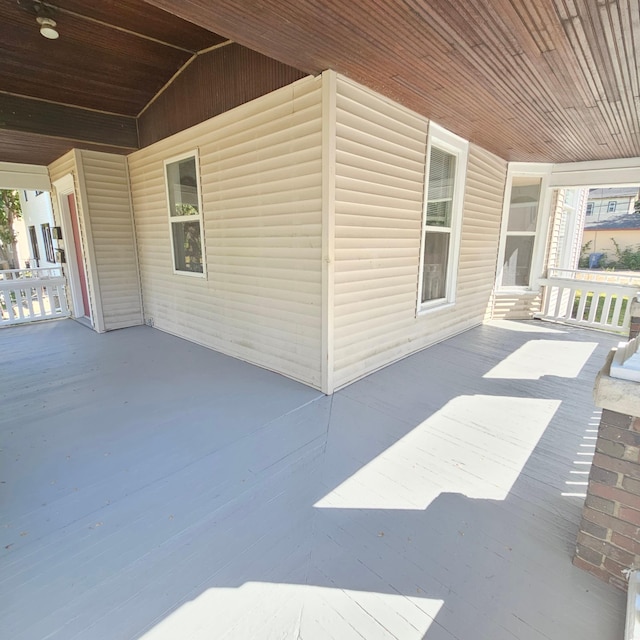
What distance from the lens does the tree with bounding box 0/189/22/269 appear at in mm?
13914

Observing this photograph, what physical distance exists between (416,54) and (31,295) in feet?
22.9

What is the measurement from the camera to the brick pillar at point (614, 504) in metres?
1.32

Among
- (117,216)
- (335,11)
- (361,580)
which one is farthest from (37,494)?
(117,216)

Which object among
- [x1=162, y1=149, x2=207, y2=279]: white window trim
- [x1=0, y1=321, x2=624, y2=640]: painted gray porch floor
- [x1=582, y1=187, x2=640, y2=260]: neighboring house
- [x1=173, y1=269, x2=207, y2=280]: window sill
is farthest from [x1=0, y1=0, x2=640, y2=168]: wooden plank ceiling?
[x1=582, y1=187, x2=640, y2=260]: neighboring house

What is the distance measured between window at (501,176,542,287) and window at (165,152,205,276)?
16.7 feet

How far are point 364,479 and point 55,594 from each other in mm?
1506

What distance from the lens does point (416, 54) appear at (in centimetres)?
246

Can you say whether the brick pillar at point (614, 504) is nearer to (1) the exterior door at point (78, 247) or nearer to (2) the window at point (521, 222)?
(2) the window at point (521, 222)

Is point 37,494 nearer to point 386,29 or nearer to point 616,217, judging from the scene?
point 386,29

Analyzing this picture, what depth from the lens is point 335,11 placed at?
6.36ft

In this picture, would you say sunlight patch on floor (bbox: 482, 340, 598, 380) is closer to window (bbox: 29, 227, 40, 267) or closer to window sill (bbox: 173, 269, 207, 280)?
window sill (bbox: 173, 269, 207, 280)

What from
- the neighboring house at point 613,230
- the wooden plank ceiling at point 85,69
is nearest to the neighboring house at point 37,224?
the wooden plank ceiling at point 85,69

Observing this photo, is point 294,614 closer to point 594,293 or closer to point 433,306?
point 433,306

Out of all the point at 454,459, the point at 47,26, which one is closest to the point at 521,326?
the point at 454,459
